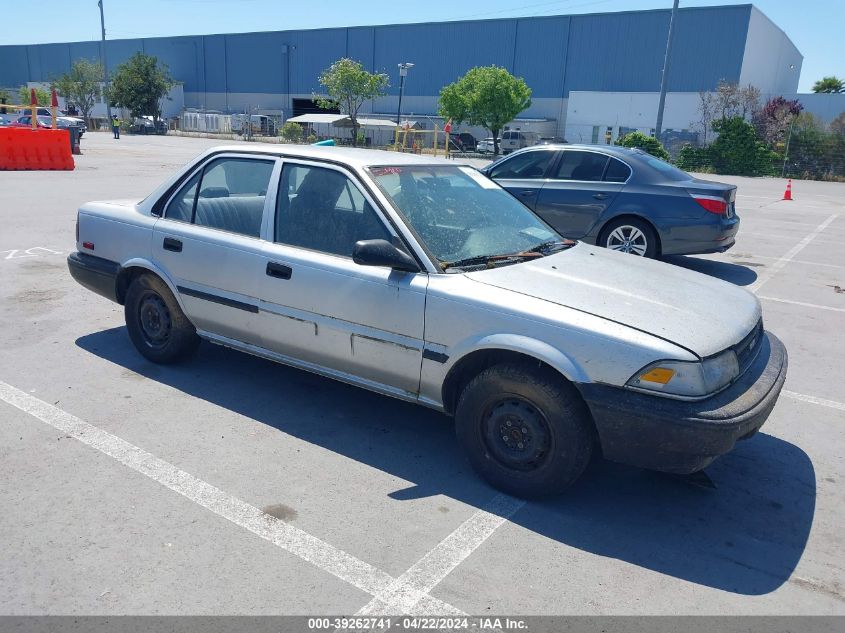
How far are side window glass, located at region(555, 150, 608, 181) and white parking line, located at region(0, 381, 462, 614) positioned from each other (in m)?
6.88

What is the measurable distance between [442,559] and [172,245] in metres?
2.98

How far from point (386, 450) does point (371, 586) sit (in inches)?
48.7

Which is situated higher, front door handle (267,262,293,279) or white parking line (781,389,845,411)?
front door handle (267,262,293,279)

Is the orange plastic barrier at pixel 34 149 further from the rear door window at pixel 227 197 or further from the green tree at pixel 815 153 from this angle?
the green tree at pixel 815 153

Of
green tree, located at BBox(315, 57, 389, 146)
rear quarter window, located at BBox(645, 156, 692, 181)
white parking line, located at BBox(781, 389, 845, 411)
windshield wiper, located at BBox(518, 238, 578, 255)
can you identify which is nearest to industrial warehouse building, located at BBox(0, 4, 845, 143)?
green tree, located at BBox(315, 57, 389, 146)

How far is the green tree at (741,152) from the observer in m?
36.2

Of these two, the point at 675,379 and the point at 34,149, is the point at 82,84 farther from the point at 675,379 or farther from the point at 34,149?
the point at 675,379

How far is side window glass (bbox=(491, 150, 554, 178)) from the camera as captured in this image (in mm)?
9273

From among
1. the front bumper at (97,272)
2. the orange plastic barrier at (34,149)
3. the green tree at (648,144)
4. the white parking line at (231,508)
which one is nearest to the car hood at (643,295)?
the white parking line at (231,508)

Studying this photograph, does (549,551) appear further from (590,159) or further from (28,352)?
(590,159)

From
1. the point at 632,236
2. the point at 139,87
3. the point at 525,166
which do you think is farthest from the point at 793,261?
the point at 139,87

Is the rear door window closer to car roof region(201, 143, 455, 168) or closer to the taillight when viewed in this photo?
car roof region(201, 143, 455, 168)

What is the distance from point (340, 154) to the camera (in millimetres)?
4336

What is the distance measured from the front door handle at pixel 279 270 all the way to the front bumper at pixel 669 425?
192 cm
